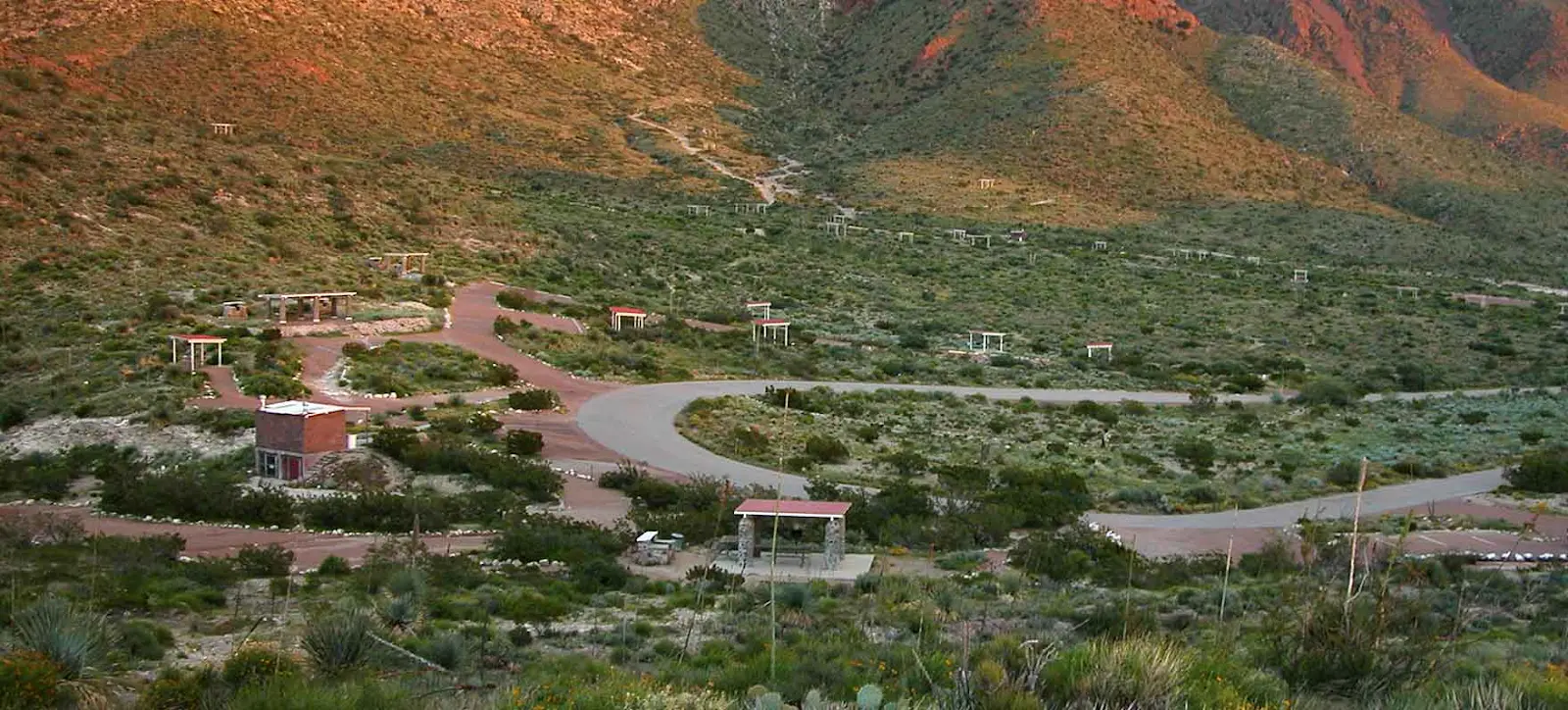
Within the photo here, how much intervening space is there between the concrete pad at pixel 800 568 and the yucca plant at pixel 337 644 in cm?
637

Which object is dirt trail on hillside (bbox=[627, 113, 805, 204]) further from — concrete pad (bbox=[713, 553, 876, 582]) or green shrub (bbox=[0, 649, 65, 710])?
green shrub (bbox=[0, 649, 65, 710])

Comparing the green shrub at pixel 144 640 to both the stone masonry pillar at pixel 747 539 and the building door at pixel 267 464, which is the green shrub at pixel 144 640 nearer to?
the stone masonry pillar at pixel 747 539

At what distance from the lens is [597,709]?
260 inches

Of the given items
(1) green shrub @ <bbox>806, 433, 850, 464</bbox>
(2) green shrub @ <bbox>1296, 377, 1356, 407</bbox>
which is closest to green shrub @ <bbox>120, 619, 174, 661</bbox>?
(1) green shrub @ <bbox>806, 433, 850, 464</bbox>

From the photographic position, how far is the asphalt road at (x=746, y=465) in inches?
763

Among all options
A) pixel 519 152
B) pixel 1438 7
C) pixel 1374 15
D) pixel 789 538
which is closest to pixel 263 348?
pixel 789 538

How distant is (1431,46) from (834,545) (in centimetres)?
15093

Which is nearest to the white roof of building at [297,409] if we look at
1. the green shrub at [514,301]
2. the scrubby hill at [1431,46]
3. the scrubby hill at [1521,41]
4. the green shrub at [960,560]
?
the green shrub at [960,560]

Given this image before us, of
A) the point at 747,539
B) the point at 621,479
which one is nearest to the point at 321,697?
the point at 747,539

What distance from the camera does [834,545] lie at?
15445mm

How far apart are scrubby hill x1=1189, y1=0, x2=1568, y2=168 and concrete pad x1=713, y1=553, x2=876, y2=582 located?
126348 millimetres

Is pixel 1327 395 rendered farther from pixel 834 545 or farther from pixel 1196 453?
pixel 834 545

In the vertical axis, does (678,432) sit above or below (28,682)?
below

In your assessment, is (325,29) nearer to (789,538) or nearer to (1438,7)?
(789,538)
